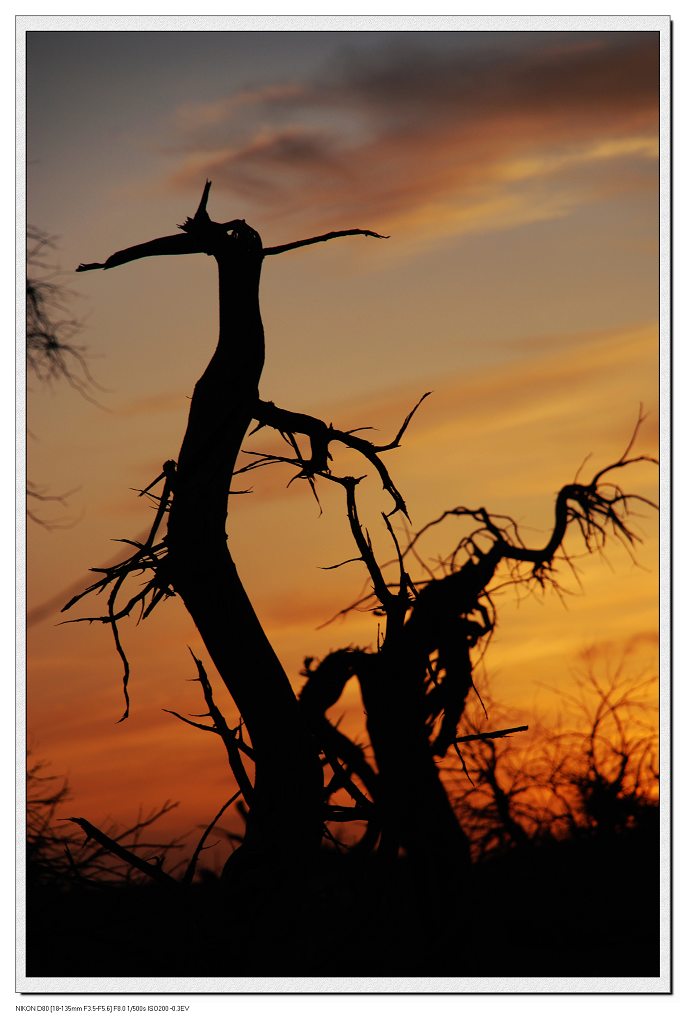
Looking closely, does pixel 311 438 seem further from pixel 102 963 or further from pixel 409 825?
pixel 102 963

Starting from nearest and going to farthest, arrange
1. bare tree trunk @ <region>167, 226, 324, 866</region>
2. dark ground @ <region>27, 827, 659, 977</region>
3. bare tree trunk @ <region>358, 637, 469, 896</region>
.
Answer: bare tree trunk @ <region>167, 226, 324, 866</region>, dark ground @ <region>27, 827, 659, 977</region>, bare tree trunk @ <region>358, 637, 469, 896</region>

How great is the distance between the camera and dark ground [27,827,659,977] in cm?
291

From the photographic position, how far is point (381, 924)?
340 cm

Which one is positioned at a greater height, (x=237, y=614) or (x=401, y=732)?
(x=237, y=614)

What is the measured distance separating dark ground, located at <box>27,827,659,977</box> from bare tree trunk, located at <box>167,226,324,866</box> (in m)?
0.22

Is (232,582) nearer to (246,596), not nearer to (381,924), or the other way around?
(246,596)

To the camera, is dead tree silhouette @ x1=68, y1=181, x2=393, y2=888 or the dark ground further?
the dark ground

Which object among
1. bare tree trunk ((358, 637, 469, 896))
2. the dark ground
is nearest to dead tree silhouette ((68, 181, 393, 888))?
the dark ground

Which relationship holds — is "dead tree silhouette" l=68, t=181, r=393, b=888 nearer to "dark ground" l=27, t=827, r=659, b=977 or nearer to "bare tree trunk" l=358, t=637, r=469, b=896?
"dark ground" l=27, t=827, r=659, b=977

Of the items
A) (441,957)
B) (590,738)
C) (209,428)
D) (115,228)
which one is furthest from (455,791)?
(209,428)

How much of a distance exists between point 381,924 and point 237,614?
1.39 metres

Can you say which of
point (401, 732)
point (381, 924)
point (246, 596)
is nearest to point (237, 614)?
point (246, 596)

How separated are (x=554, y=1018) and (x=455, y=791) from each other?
5056mm
